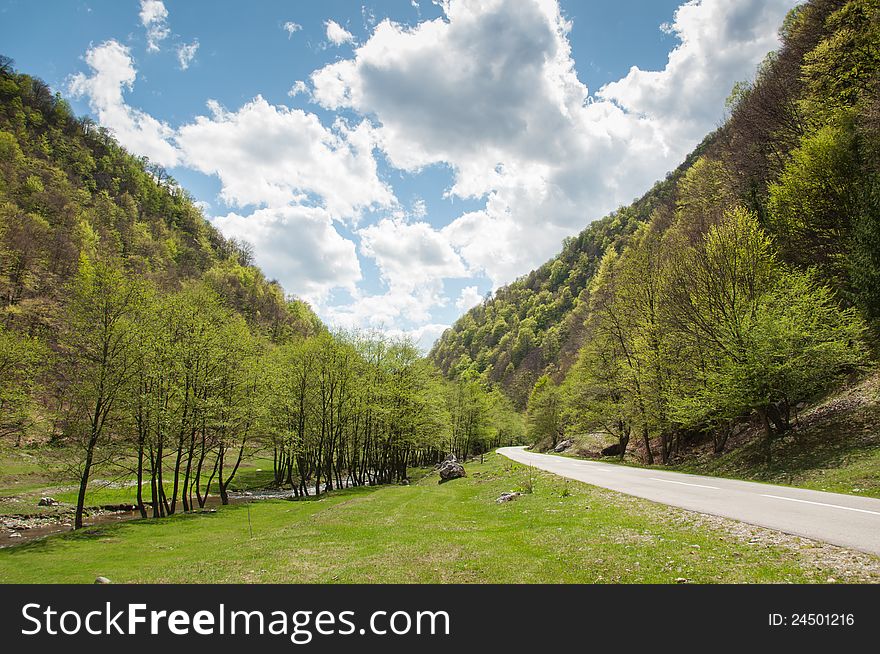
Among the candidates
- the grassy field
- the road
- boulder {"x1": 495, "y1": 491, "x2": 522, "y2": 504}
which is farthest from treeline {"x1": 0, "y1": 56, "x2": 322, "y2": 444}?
the grassy field

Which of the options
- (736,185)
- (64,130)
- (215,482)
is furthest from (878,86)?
(64,130)

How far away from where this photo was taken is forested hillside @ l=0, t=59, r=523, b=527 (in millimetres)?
25516

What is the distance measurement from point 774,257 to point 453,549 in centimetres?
3135

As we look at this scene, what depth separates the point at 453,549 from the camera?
464 inches

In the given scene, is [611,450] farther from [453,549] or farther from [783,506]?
[453,549]

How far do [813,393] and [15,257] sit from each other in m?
92.4

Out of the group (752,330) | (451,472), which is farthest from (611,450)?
(752,330)

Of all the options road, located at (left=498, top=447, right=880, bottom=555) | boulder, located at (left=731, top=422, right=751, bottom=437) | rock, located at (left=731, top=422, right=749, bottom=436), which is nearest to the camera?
road, located at (left=498, top=447, right=880, bottom=555)

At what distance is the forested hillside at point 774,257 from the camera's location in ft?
79.9

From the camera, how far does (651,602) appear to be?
6680 mm

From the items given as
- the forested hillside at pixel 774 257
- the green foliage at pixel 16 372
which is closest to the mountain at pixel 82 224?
the green foliage at pixel 16 372

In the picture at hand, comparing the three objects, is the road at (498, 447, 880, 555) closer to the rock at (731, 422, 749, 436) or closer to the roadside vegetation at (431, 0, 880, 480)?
the roadside vegetation at (431, 0, 880, 480)

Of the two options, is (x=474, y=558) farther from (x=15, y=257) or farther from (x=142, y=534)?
(x=15, y=257)

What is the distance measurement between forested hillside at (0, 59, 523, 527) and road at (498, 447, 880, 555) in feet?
90.0
